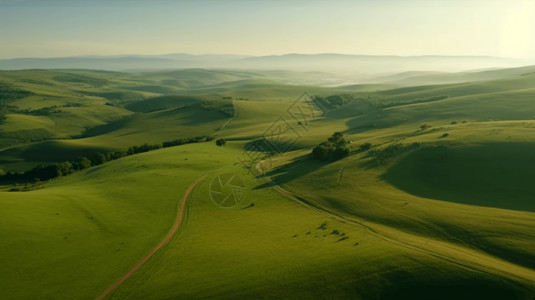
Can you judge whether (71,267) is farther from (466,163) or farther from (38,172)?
(38,172)

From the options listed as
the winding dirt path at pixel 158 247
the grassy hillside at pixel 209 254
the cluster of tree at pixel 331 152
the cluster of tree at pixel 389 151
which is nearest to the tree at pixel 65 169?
the grassy hillside at pixel 209 254

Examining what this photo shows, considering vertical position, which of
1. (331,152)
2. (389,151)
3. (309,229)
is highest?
(389,151)

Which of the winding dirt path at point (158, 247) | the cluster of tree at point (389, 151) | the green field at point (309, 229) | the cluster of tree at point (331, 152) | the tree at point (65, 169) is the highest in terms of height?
the cluster of tree at point (389, 151)

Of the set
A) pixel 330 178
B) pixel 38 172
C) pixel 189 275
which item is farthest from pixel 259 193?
pixel 38 172

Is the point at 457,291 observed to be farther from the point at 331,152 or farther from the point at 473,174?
the point at 331,152

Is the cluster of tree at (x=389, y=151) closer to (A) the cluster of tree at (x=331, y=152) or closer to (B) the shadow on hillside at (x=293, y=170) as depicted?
(A) the cluster of tree at (x=331, y=152)

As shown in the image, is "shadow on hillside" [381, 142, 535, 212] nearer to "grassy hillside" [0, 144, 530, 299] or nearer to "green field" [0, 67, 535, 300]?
"green field" [0, 67, 535, 300]

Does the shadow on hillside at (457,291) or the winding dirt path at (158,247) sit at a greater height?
the shadow on hillside at (457,291)

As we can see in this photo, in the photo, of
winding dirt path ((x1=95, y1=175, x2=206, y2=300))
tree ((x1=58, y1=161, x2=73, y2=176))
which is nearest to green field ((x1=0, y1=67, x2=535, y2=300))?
winding dirt path ((x1=95, y1=175, x2=206, y2=300))

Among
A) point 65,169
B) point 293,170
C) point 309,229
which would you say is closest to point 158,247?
point 309,229

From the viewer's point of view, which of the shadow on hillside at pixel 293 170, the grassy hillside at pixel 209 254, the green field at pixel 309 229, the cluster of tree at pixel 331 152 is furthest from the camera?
the cluster of tree at pixel 331 152

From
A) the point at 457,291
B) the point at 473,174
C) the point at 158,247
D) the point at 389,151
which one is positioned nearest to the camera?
the point at 457,291
